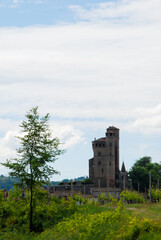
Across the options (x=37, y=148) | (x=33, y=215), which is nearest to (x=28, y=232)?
(x=33, y=215)

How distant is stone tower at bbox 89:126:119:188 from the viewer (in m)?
112

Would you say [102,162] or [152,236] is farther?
[102,162]

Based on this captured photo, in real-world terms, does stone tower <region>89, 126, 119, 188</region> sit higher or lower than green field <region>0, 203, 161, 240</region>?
higher

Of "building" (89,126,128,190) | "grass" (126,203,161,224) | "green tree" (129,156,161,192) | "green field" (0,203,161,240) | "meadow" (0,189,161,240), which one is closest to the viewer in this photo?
"green field" (0,203,161,240)

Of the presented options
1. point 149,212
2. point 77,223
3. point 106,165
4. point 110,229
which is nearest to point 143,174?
point 106,165

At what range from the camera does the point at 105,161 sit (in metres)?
112

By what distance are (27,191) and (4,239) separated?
13.4 feet

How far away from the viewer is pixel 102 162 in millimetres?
112500

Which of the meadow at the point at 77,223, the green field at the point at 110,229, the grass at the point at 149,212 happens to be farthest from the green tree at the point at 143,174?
the green field at the point at 110,229

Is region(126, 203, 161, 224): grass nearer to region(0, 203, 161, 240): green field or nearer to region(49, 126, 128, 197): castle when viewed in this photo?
region(0, 203, 161, 240): green field

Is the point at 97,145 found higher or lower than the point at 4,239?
higher

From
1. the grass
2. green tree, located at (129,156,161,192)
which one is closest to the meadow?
the grass

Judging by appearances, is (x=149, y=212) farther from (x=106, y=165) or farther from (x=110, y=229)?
(x=106, y=165)

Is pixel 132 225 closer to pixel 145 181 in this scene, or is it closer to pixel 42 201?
pixel 42 201
